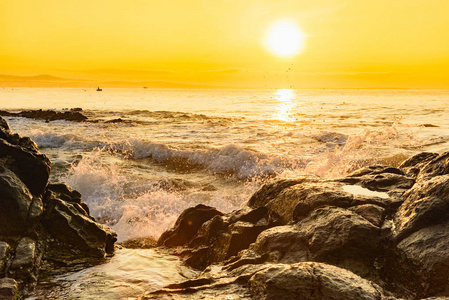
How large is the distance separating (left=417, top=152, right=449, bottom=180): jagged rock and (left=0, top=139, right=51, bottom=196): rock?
22.5ft

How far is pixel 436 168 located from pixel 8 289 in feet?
22.3

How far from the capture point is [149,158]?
18.8m

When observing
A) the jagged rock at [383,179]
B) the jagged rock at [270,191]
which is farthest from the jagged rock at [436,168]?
the jagged rock at [270,191]

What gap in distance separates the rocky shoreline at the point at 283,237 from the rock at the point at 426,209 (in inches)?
0.5

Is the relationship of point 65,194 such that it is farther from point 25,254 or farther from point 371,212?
point 371,212

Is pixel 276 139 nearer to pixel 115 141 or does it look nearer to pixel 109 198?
pixel 115 141

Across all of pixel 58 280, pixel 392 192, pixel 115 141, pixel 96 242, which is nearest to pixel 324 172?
pixel 392 192

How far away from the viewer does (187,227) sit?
7.82 meters

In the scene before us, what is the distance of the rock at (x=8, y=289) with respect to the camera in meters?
4.68

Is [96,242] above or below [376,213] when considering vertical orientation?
below

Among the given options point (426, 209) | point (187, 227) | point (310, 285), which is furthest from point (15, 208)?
point (426, 209)

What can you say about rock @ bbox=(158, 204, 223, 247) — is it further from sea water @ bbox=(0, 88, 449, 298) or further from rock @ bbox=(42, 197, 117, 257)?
sea water @ bbox=(0, 88, 449, 298)

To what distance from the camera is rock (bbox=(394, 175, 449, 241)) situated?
473cm

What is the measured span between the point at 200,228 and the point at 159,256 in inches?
40.3
